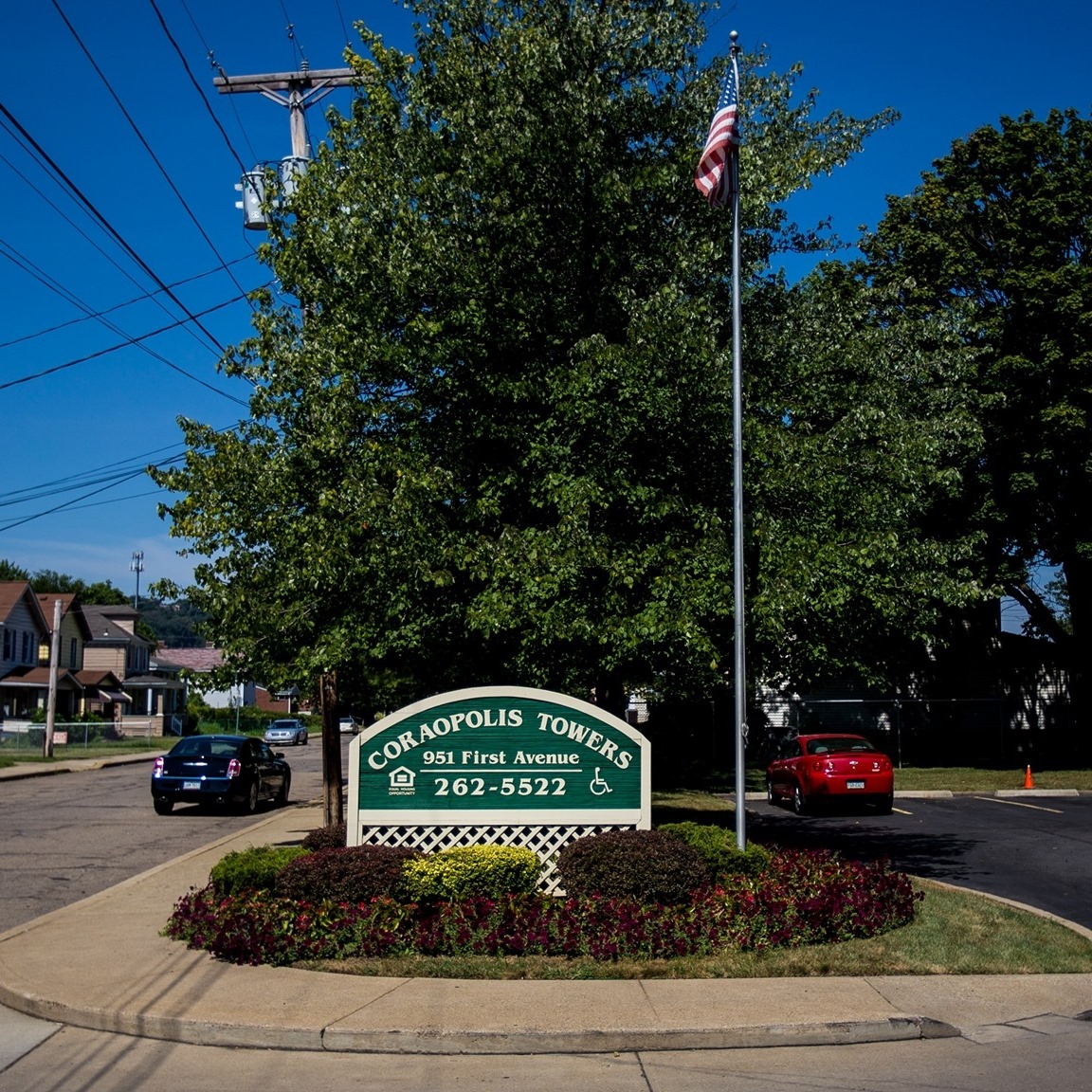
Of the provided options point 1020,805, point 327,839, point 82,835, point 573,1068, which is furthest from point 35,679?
point 573,1068

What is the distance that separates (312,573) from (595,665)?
3.21m

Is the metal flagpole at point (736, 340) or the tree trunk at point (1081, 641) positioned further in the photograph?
the tree trunk at point (1081, 641)

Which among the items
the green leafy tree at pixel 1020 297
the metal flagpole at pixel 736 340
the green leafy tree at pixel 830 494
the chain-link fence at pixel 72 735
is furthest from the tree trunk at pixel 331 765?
the chain-link fence at pixel 72 735

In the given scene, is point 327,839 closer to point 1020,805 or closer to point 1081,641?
point 1020,805

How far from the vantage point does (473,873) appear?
10773 mm

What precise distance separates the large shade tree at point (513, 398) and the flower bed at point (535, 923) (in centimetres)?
276

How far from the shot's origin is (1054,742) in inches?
1624

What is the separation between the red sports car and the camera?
23.1 m

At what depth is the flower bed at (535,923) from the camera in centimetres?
984

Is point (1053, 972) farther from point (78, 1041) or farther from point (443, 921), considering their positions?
point (78, 1041)

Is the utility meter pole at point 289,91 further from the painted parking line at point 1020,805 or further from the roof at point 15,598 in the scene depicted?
the roof at point 15,598

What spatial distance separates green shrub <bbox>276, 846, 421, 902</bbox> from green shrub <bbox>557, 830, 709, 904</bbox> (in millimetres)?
1552

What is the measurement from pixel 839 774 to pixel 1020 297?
15102mm

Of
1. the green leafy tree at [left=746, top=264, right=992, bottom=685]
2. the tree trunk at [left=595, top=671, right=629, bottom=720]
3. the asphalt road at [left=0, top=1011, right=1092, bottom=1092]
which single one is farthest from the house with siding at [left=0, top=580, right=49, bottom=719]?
the asphalt road at [left=0, top=1011, right=1092, bottom=1092]
